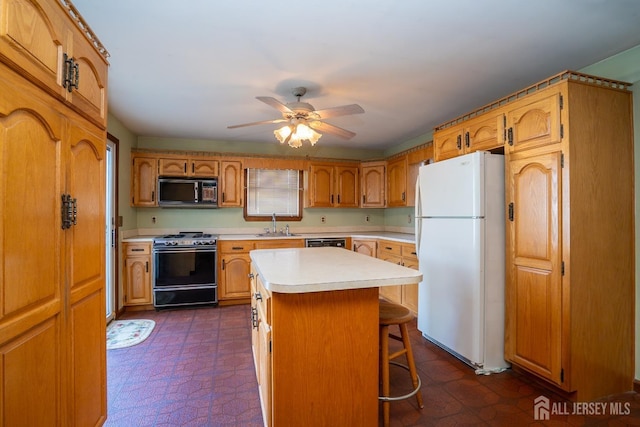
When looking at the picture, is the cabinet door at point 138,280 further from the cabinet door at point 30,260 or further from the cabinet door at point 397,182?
the cabinet door at point 397,182

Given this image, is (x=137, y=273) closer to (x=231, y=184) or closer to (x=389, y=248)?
(x=231, y=184)

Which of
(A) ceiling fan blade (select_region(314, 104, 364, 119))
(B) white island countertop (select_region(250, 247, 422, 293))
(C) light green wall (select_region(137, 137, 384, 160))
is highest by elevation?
(C) light green wall (select_region(137, 137, 384, 160))

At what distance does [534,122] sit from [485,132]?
15.5 inches

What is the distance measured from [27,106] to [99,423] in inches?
59.9

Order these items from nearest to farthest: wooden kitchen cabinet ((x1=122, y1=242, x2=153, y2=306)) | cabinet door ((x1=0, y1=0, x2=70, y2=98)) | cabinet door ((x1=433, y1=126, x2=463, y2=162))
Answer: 1. cabinet door ((x1=0, y1=0, x2=70, y2=98))
2. cabinet door ((x1=433, y1=126, x2=463, y2=162))
3. wooden kitchen cabinet ((x1=122, y1=242, x2=153, y2=306))

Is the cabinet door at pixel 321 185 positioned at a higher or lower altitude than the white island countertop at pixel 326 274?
higher

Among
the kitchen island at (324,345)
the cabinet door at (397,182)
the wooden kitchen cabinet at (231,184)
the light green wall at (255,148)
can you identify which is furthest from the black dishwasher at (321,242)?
the kitchen island at (324,345)

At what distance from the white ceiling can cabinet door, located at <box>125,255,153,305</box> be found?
5.92 feet

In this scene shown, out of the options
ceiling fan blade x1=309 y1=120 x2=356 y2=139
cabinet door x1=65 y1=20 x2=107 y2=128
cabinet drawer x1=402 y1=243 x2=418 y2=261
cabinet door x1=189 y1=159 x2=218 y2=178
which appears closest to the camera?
cabinet door x1=65 y1=20 x2=107 y2=128

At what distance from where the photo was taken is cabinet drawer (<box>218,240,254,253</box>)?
3.98 metres

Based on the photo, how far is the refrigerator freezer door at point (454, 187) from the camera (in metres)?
2.26

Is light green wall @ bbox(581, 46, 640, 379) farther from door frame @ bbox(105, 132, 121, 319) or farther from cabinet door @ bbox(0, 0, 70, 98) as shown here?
door frame @ bbox(105, 132, 121, 319)

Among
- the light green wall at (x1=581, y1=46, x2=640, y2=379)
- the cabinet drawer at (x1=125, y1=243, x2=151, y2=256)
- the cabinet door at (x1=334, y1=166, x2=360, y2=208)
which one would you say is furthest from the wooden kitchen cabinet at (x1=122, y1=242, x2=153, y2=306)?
the light green wall at (x1=581, y1=46, x2=640, y2=379)

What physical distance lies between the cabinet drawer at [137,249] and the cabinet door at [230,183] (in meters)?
1.09
